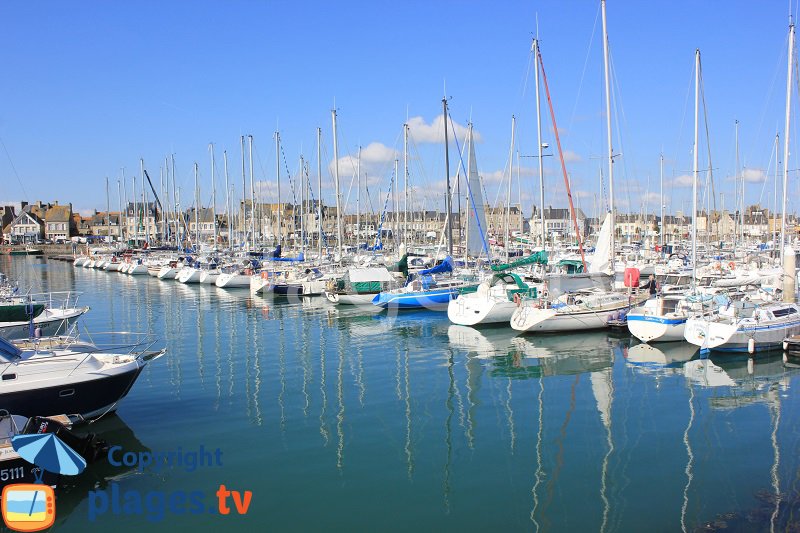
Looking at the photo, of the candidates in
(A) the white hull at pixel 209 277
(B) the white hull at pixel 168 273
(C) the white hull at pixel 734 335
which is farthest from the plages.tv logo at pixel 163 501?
(B) the white hull at pixel 168 273

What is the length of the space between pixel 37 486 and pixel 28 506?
1.39 ft

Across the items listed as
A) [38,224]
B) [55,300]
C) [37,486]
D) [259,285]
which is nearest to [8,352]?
[37,486]

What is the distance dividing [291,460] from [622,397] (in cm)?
1057

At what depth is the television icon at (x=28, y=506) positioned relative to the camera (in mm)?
11391

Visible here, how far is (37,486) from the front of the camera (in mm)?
11984

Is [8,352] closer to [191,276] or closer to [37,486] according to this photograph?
[37,486]

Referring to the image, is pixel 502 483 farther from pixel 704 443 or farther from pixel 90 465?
pixel 90 465

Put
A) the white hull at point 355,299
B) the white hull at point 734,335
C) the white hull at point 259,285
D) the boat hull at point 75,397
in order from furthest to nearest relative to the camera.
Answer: the white hull at point 259,285 → the white hull at point 355,299 → the white hull at point 734,335 → the boat hull at point 75,397

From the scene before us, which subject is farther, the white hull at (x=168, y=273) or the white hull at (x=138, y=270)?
the white hull at (x=138, y=270)

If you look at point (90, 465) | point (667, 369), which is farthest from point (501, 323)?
point (90, 465)

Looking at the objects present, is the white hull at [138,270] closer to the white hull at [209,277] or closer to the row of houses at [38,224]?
the white hull at [209,277]

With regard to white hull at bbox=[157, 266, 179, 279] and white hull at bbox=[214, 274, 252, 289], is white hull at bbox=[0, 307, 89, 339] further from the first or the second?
white hull at bbox=[157, 266, 179, 279]

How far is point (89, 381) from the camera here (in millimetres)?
15555

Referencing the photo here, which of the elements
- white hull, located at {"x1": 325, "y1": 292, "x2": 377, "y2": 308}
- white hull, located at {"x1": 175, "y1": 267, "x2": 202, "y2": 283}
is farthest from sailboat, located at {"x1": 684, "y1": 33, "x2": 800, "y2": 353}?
white hull, located at {"x1": 175, "y1": 267, "x2": 202, "y2": 283}
